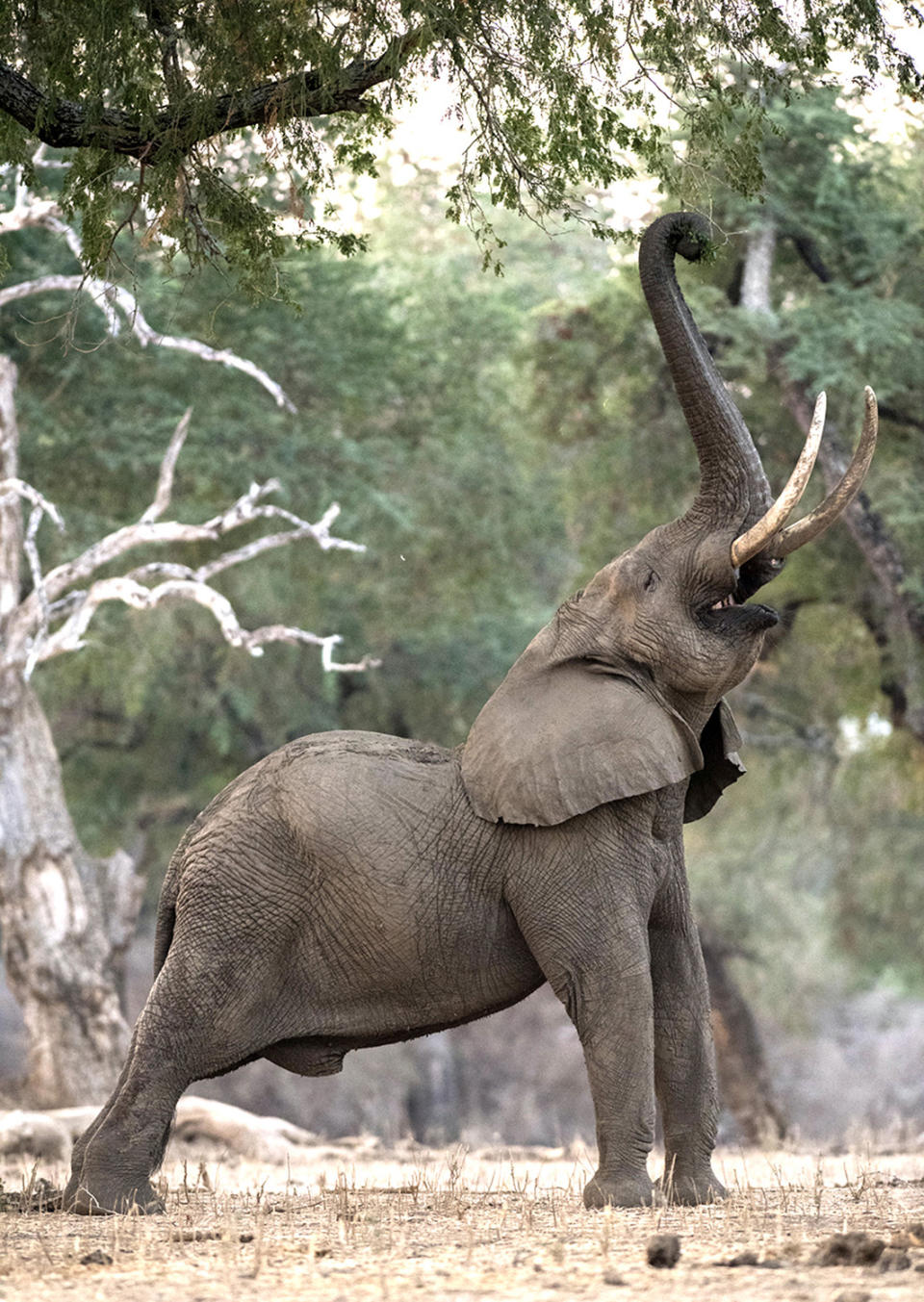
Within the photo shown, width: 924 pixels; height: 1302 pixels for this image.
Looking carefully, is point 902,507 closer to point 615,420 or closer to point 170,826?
point 615,420

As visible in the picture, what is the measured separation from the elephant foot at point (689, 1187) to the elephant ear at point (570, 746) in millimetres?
1708

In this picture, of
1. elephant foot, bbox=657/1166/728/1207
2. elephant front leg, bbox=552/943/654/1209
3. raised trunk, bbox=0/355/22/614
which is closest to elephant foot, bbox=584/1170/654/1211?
elephant front leg, bbox=552/943/654/1209

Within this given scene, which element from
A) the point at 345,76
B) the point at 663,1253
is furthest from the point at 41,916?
the point at 663,1253

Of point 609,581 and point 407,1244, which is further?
point 609,581

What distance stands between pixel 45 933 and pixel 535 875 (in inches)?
409

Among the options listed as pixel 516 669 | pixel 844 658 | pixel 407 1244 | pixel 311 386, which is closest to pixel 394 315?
pixel 311 386

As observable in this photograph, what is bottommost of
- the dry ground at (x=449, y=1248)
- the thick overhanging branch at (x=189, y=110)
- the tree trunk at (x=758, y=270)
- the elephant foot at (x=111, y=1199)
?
the dry ground at (x=449, y=1248)

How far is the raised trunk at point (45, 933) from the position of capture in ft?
54.7

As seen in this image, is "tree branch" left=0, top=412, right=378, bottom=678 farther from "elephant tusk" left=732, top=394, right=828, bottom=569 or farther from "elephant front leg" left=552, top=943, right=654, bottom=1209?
"elephant front leg" left=552, top=943, right=654, bottom=1209

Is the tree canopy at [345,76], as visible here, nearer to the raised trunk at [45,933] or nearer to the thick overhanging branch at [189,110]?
the thick overhanging branch at [189,110]

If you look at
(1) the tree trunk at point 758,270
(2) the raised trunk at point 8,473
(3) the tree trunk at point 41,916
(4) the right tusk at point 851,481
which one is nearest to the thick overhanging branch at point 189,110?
(4) the right tusk at point 851,481

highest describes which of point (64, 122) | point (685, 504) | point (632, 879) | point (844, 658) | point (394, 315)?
point (394, 315)

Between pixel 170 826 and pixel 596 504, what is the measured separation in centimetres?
900

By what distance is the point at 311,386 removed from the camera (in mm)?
21703
